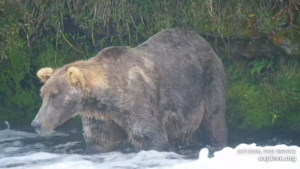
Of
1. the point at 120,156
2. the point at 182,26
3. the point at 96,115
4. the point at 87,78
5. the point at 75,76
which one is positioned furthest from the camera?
the point at 182,26

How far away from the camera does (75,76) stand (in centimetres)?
772

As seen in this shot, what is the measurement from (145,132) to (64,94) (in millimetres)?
1173

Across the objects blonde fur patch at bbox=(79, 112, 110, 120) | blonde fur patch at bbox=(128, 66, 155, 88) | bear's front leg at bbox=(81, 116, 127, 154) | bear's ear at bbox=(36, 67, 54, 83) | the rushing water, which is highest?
bear's ear at bbox=(36, 67, 54, 83)

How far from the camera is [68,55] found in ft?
35.6

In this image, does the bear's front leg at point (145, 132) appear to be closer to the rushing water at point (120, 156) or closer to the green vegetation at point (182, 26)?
the rushing water at point (120, 156)

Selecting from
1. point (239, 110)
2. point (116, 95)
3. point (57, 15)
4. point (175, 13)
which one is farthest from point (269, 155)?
point (57, 15)

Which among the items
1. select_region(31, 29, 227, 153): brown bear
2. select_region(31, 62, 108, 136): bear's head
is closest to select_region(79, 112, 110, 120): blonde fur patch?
select_region(31, 29, 227, 153): brown bear

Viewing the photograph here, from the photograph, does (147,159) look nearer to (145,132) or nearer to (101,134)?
(145,132)

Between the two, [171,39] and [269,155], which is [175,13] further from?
[269,155]

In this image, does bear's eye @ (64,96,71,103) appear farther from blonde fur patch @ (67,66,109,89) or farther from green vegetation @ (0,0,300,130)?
green vegetation @ (0,0,300,130)

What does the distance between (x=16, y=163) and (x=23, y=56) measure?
2868 millimetres

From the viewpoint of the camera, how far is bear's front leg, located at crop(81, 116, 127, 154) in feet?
27.2

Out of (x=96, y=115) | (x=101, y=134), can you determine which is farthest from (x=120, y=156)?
(x=96, y=115)

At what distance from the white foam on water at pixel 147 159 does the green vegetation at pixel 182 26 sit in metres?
1.49
